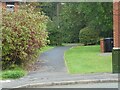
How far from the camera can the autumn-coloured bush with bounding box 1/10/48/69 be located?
1838 cm

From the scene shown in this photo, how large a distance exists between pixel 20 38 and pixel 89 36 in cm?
2592

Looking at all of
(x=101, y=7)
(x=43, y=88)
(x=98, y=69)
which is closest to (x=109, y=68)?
(x=98, y=69)

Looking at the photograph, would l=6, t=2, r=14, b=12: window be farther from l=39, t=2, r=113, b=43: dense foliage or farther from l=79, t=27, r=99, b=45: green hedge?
l=79, t=27, r=99, b=45: green hedge

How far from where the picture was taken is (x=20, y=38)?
18.7 meters

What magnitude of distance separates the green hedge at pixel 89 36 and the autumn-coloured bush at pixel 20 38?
22.4 meters

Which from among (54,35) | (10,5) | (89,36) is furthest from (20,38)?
(54,35)

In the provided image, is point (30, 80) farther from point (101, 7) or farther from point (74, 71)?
point (101, 7)

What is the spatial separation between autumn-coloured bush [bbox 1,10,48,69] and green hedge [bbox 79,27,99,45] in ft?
73.6

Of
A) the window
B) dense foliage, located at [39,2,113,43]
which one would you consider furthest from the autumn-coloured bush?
dense foliage, located at [39,2,113,43]

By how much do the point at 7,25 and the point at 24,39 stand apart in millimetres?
1123

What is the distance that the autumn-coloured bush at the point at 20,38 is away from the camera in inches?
723

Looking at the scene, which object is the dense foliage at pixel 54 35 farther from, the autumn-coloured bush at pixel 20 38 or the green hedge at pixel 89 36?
the autumn-coloured bush at pixel 20 38

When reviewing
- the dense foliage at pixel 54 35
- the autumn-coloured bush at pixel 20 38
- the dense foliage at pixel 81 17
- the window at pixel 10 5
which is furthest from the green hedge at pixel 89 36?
the autumn-coloured bush at pixel 20 38

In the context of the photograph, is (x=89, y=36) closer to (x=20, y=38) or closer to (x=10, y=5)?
(x=10, y=5)
